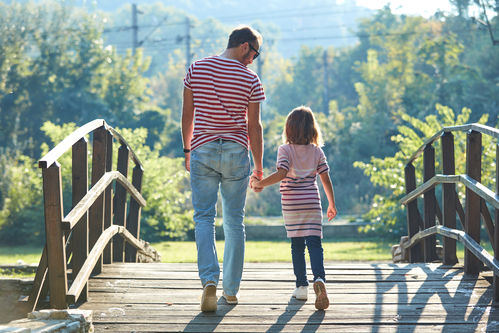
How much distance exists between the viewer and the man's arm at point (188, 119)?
4.23 meters

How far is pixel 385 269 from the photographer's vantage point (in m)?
5.52

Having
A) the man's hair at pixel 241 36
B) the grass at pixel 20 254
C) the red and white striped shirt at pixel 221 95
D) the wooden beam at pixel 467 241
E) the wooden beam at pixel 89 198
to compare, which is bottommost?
the grass at pixel 20 254

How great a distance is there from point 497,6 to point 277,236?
50.5 ft

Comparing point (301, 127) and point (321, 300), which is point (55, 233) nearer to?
point (321, 300)

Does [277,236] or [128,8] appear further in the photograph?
[128,8]

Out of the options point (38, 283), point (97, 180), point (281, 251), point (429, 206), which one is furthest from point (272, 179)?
point (281, 251)

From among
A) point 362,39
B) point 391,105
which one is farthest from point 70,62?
point 362,39

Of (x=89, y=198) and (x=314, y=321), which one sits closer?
(x=314, y=321)

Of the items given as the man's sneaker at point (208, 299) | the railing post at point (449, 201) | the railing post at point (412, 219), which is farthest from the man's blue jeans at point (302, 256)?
the railing post at point (412, 219)

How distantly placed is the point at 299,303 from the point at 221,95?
4.46 feet

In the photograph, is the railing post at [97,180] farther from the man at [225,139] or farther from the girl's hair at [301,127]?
the girl's hair at [301,127]

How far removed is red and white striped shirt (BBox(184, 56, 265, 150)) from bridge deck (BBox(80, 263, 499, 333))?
102cm

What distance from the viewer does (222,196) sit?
165 inches

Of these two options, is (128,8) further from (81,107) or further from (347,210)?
(347,210)
